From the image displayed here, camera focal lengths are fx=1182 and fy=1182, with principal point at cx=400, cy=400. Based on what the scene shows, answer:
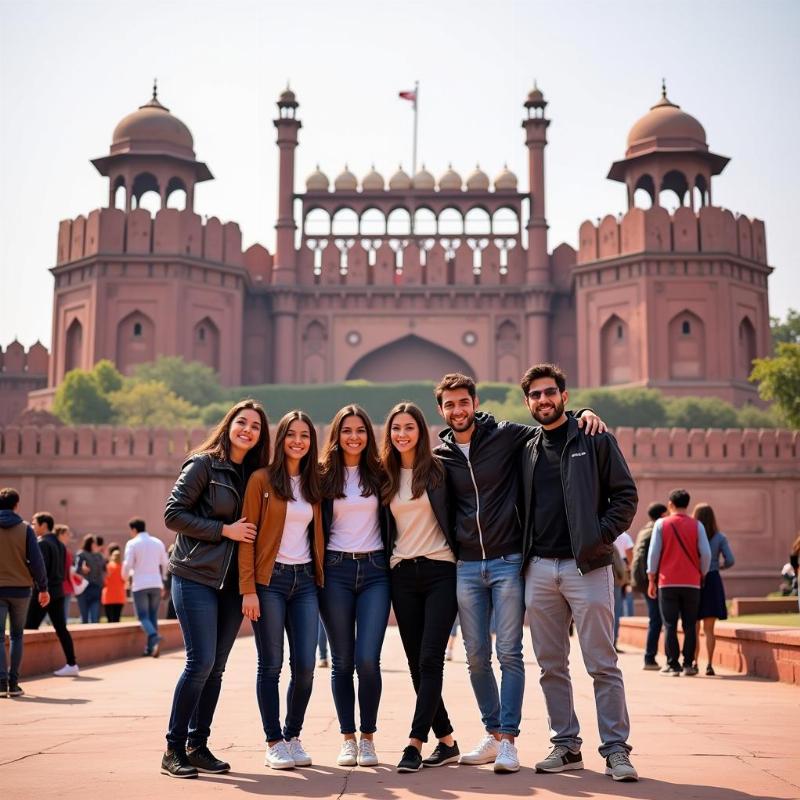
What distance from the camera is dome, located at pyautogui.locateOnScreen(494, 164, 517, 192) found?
38.4 metres

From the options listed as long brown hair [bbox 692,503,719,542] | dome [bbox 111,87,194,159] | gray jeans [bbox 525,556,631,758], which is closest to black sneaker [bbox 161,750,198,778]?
gray jeans [bbox 525,556,631,758]

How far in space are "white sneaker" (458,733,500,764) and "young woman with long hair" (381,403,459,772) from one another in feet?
0.28

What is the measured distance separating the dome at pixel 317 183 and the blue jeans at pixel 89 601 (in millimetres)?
27459

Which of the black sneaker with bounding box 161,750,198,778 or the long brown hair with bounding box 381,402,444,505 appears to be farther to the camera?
the long brown hair with bounding box 381,402,444,505

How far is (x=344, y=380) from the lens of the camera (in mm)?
36594

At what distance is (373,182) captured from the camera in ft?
127

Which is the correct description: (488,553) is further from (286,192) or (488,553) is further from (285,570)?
(286,192)

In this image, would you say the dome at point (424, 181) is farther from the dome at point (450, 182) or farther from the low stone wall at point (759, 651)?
the low stone wall at point (759, 651)

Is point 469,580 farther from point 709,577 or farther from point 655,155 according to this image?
point 655,155

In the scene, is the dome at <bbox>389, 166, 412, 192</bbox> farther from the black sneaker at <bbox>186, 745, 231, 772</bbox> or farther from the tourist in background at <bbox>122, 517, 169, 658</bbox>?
the black sneaker at <bbox>186, 745, 231, 772</bbox>

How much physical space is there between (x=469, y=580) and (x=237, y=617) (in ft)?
2.93

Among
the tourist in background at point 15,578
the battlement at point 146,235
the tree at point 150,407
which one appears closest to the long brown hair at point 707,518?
the tourist in background at point 15,578

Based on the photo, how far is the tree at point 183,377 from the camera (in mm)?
31891

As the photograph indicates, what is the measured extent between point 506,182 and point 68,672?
32202 mm
